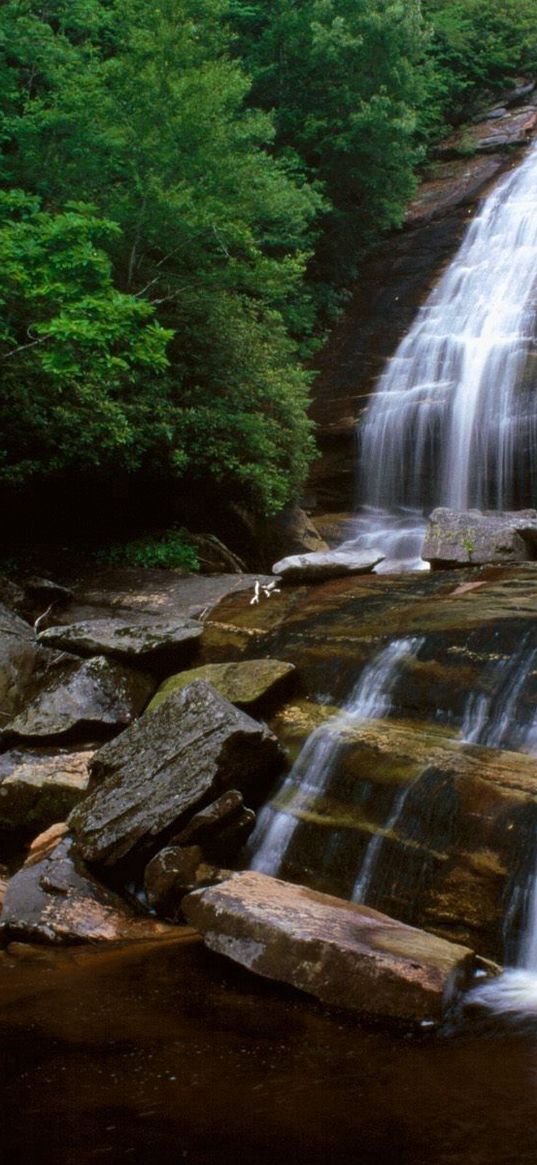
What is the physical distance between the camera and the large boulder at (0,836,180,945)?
495 centimetres

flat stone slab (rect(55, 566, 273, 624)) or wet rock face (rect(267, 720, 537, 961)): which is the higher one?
flat stone slab (rect(55, 566, 273, 624))

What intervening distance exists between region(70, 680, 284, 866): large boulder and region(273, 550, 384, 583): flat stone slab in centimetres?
387

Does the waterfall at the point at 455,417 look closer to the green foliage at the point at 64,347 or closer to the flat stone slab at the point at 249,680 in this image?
the green foliage at the point at 64,347

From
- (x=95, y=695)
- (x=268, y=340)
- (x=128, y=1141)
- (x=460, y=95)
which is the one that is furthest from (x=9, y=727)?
(x=460, y=95)

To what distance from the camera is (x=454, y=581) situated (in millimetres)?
9047

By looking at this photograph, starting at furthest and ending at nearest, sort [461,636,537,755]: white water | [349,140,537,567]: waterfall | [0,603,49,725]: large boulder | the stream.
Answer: [349,140,537,567]: waterfall → [0,603,49,725]: large boulder → [461,636,537,755]: white water → the stream

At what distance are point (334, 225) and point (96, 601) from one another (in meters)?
15.4

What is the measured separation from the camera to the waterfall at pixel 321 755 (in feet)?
18.7

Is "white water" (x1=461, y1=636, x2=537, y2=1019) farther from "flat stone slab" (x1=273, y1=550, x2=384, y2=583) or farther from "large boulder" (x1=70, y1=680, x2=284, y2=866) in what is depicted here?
"flat stone slab" (x1=273, y1=550, x2=384, y2=583)

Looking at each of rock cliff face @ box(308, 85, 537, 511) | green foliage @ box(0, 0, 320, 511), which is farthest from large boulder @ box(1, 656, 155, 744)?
rock cliff face @ box(308, 85, 537, 511)

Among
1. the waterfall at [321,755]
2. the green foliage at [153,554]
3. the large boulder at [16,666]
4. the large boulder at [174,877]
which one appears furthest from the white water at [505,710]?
the green foliage at [153,554]

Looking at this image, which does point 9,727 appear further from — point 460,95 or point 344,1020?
point 460,95

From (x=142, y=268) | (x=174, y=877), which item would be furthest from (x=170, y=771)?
(x=142, y=268)

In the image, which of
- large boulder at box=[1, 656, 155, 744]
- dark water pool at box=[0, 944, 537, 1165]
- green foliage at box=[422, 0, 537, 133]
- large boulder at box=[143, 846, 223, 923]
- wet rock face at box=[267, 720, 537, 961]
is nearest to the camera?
dark water pool at box=[0, 944, 537, 1165]
